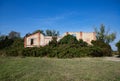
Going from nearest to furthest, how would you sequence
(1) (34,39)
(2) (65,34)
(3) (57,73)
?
1. (3) (57,73)
2. (2) (65,34)
3. (1) (34,39)

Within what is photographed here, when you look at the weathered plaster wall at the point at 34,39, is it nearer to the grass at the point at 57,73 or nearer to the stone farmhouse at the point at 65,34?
the stone farmhouse at the point at 65,34

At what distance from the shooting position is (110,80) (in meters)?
4.37

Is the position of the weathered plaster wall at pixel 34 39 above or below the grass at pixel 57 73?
above

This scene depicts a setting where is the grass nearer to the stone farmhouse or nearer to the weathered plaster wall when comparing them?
the stone farmhouse

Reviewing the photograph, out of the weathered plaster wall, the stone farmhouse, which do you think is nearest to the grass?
the stone farmhouse

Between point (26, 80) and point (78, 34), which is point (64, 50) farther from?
point (78, 34)

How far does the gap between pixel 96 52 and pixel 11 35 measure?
141 feet

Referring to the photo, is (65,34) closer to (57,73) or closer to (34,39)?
(34,39)

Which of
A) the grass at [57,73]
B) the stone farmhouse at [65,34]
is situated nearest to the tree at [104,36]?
the stone farmhouse at [65,34]

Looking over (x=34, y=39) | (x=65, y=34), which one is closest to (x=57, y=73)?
(x=65, y=34)

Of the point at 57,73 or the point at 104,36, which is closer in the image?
the point at 57,73

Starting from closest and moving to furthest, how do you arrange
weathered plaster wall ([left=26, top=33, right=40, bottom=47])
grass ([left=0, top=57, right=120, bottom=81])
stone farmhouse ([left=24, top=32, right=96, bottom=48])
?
1. grass ([left=0, top=57, right=120, bottom=81])
2. stone farmhouse ([left=24, top=32, right=96, bottom=48])
3. weathered plaster wall ([left=26, top=33, right=40, bottom=47])

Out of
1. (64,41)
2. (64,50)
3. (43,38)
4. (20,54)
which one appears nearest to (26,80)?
(64,50)

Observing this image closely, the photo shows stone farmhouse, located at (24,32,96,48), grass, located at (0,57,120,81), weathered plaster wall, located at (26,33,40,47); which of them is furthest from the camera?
weathered plaster wall, located at (26,33,40,47)
